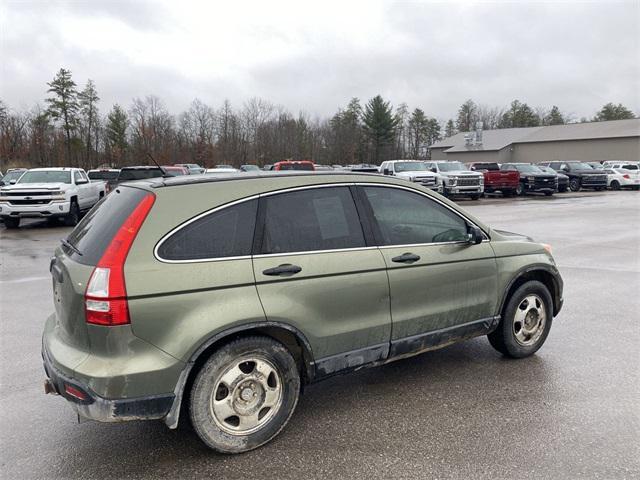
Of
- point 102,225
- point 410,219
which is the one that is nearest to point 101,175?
point 102,225

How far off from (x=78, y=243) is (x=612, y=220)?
17.3m

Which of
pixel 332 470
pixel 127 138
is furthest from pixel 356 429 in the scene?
pixel 127 138

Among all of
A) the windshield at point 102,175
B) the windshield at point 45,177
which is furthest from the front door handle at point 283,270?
the windshield at point 102,175

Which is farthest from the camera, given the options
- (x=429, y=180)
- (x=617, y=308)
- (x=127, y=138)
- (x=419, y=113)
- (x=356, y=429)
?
(x=419, y=113)

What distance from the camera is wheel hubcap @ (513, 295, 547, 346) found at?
14.6 feet

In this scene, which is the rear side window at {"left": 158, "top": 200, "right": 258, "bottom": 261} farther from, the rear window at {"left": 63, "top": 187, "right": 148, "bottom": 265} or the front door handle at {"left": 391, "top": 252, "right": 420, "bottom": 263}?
the front door handle at {"left": 391, "top": 252, "right": 420, "bottom": 263}

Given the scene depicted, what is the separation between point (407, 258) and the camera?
363cm

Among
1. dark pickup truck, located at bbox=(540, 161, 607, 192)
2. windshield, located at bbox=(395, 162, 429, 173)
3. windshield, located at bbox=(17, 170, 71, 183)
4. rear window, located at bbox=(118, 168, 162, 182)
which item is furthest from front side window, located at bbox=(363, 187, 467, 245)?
dark pickup truck, located at bbox=(540, 161, 607, 192)

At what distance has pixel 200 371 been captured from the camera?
9.53 ft

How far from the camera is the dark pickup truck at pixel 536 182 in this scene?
28562 millimetres

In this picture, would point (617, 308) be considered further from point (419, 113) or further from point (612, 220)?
point (419, 113)

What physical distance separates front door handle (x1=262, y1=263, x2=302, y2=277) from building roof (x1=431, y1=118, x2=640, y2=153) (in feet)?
195

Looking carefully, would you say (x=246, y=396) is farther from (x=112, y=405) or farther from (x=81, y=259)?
(x=81, y=259)

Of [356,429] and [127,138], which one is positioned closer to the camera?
[356,429]
